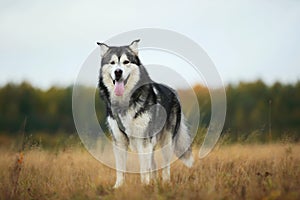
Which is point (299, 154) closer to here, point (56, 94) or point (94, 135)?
point (94, 135)

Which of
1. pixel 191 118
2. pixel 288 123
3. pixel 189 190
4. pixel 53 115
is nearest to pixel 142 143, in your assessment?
pixel 189 190

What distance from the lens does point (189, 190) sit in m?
5.24

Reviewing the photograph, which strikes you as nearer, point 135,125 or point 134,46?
point 135,125

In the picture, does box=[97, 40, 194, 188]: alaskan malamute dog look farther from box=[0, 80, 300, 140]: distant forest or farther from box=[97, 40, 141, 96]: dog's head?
box=[0, 80, 300, 140]: distant forest

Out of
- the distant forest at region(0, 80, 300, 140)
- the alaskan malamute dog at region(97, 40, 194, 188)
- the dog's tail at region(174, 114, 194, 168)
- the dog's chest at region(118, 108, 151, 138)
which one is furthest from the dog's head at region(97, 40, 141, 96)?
the distant forest at region(0, 80, 300, 140)

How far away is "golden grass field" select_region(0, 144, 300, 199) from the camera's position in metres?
5.10

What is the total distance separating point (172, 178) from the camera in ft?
21.9

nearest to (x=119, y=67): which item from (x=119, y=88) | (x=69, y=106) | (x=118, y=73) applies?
(x=118, y=73)

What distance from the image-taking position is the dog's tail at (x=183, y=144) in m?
7.76

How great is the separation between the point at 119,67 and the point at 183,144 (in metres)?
2.31

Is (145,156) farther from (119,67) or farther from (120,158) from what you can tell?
(119,67)

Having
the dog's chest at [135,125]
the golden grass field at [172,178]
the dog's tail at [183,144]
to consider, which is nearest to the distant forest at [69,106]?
the golden grass field at [172,178]

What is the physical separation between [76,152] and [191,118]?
2707mm

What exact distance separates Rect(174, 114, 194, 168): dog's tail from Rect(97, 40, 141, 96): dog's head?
1.59 meters
